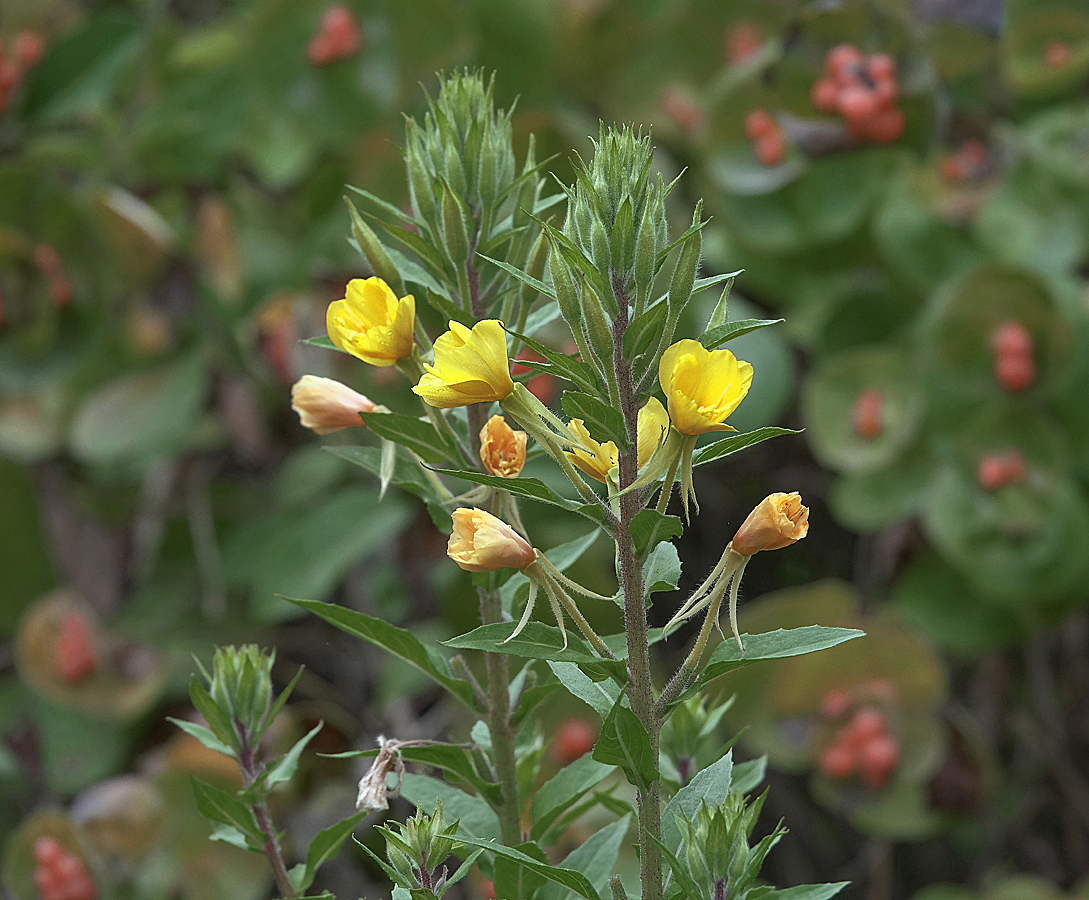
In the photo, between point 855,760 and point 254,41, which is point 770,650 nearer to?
point 855,760

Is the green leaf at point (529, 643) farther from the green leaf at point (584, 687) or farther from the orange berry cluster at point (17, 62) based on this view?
the orange berry cluster at point (17, 62)

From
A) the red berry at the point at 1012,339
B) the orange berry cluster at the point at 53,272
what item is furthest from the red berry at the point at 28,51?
the red berry at the point at 1012,339

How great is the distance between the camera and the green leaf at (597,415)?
233mm

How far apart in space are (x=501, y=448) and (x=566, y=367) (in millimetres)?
54

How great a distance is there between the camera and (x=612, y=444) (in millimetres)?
265

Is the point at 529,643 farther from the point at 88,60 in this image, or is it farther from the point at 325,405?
the point at 88,60

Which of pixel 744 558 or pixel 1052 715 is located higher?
pixel 744 558

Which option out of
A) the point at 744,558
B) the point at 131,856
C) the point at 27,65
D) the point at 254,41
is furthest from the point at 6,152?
the point at 744,558

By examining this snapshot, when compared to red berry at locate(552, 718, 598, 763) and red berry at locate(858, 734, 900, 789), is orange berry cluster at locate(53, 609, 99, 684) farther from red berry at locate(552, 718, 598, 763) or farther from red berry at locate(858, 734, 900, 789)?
red berry at locate(858, 734, 900, 789)

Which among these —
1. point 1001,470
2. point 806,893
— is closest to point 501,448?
point 806,893

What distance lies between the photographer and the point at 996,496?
791mm

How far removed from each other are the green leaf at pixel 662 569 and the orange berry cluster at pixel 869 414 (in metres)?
0.60

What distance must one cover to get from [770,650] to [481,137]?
0.52ft

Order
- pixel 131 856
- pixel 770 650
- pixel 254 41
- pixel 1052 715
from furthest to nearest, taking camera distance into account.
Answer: pixel 254 41
pixel 1052 715
pixel 131 856
pixel 770 650
